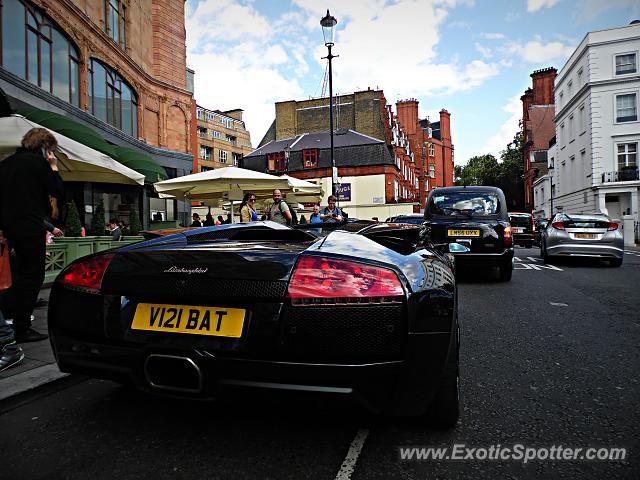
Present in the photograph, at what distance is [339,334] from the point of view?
1.75 metres

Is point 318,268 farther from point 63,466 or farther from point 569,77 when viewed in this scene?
point 569,77

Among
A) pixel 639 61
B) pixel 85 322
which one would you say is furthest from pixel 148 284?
pixel 639 61

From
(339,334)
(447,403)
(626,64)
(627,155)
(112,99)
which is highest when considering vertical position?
(626,64)

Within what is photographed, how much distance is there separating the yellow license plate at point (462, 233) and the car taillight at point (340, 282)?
6437 mm

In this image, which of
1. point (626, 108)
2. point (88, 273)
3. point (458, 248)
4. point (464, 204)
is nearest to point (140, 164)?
point (464, 204)

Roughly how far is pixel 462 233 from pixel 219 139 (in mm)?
58994

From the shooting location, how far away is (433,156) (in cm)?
7394

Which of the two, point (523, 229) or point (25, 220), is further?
point (523, 229)

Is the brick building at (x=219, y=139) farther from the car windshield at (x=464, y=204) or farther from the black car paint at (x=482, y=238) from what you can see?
the black car paint at (x=482, y=238)

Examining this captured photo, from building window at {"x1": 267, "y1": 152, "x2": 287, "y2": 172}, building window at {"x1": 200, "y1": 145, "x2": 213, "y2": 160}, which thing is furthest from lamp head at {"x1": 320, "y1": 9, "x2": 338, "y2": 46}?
building window at {"x1": 200, "y1": 145, "x2": 213, "y2": 160}

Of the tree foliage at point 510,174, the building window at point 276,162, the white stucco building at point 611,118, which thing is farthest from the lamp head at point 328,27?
the tree foliage at point 510,174

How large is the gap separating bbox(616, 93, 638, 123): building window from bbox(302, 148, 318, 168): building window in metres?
25.1

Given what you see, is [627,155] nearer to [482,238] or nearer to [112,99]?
[482,238]

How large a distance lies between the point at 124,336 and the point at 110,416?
30.9 inches
